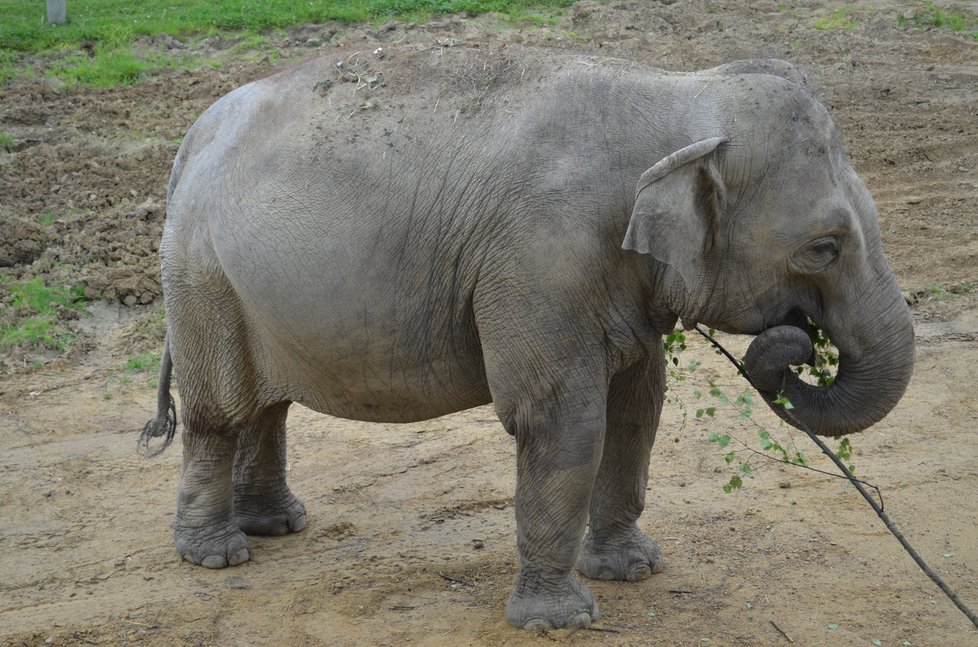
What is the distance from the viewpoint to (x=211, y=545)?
593 centimetres

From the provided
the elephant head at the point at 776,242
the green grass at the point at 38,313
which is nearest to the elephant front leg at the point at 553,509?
the elephant head at the point at 776,242

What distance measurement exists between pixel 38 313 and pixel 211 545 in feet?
12.8

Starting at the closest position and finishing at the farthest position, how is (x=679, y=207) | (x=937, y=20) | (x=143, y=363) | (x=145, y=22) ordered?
1. (x=679, y=207)
2. (x=143, y=363)
3. (x=145, y=22)
4. (x=937, y=20)

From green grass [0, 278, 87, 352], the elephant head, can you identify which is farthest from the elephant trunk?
green grass [0, 278, 87, 352]

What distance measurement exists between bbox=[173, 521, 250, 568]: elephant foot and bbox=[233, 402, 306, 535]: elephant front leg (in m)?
0.28

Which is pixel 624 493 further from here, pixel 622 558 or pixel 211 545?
pixel 211 545

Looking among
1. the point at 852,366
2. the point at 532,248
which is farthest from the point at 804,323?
the point at 532,248

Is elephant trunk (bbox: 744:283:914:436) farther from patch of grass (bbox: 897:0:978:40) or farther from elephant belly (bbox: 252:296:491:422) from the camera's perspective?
patch of grass (bbox: 897:0:978:40)

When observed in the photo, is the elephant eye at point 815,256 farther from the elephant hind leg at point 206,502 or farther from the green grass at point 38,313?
the green grass at point 38,313

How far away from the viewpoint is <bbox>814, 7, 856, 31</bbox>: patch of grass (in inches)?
615

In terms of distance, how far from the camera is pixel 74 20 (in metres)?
15.2

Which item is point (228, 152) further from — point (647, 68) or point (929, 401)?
point (929, 401)

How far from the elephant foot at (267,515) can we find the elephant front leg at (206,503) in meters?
0.28

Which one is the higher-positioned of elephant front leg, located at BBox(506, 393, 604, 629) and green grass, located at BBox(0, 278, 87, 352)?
elephant front leg, located at BBox(506, 393, 604, 629)
